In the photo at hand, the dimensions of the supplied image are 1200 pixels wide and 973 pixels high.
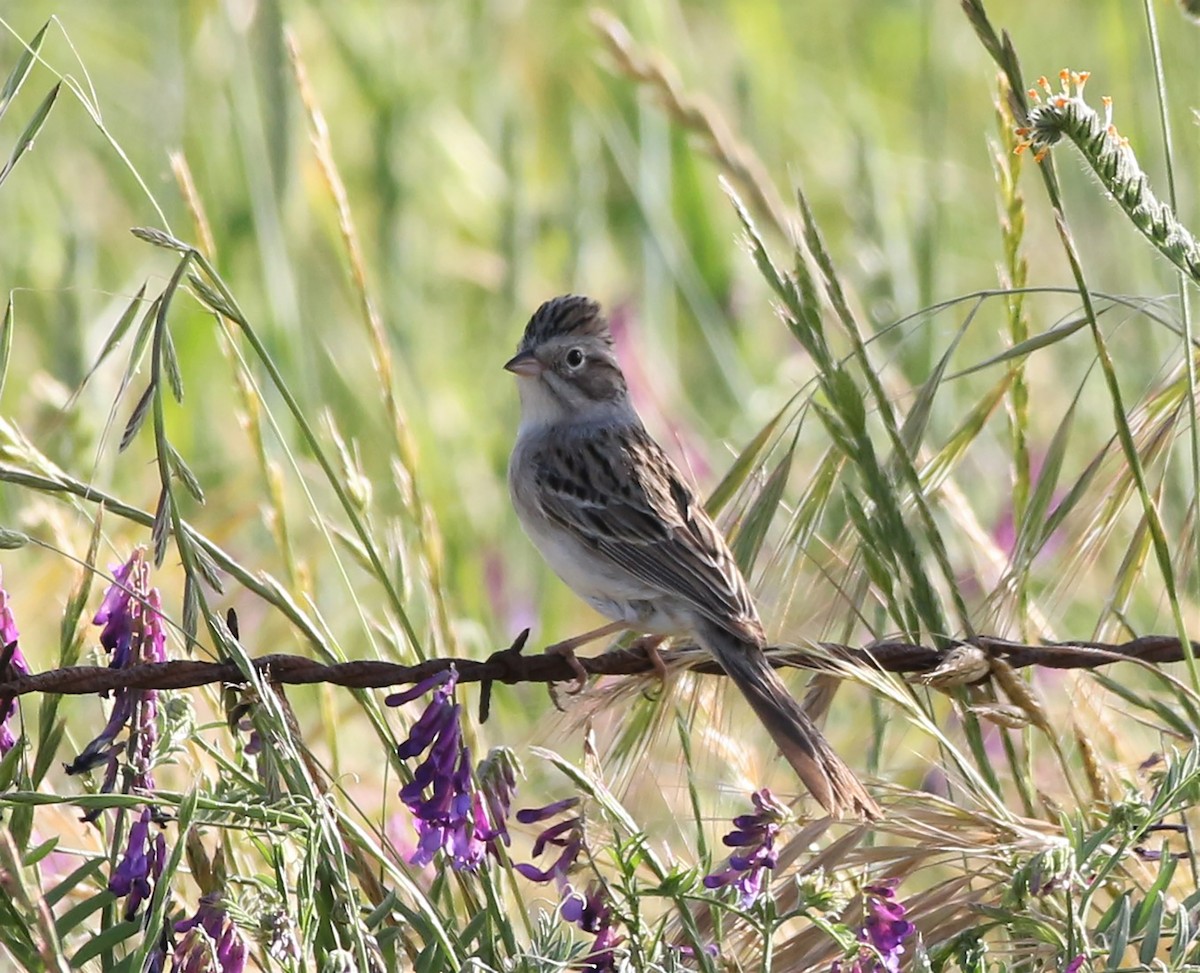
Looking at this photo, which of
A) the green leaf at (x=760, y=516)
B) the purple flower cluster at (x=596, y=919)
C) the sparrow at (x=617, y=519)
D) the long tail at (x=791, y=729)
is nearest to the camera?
the purple flower cluster at (x=596, y=919)

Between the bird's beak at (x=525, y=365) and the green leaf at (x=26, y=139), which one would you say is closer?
the green leaf at (x=26, y=139)

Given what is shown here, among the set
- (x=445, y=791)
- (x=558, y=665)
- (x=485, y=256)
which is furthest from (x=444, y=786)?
(x=485, y=256)

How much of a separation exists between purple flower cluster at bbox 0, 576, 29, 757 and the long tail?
1008mm

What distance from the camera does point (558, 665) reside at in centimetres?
259

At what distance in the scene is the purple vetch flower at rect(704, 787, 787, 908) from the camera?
1926mm

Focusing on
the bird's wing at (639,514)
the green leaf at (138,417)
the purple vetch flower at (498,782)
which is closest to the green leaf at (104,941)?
the purple vetch flower at (498,782)

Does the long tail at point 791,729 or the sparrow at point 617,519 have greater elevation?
the sparrow at point 617,519

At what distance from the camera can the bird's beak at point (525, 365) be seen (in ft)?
13.6

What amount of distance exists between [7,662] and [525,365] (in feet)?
7.07

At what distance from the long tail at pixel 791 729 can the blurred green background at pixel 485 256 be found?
3.9 inches

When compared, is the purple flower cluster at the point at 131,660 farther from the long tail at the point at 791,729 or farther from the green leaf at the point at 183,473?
the long tail at the point at 791,729

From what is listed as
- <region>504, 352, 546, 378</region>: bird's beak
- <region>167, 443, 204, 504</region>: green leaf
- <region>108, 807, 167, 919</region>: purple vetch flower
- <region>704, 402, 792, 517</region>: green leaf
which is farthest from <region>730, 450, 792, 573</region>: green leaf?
<region>504, 352, 546, 378</region>: bird's beak

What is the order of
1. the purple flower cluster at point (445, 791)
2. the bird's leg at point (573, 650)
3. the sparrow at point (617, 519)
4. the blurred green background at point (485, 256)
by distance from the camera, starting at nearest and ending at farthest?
1. the purple flower cluster at point (445, 791)
2. the bird's leg at point (573, 650)
3. the sparrow at point (617, 519)
4. the blurred green background at point (485, 256)

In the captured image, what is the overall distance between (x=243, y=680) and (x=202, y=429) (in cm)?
363
